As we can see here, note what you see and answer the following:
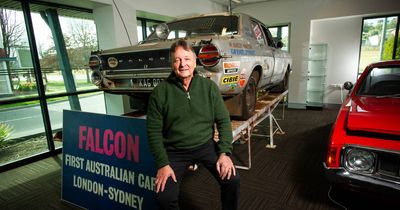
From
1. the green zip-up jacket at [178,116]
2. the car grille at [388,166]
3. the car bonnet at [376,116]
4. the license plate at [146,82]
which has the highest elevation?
the license plate at [146,82]

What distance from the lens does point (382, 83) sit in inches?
101

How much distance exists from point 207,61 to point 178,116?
0.80 m

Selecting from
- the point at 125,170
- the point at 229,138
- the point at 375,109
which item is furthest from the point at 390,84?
the point at 125,170

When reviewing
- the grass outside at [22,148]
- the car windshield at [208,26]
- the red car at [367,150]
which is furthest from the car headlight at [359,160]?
the grass outside at [22,148]

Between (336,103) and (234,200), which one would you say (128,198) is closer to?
(234,200)

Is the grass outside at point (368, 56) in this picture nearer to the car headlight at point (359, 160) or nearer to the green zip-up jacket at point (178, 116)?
the car headlight at point (359, 160)

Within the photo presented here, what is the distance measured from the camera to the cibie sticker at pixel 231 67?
2.05m

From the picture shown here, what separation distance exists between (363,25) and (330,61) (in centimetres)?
123

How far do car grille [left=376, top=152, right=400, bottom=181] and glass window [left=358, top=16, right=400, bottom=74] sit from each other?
19.6 feet

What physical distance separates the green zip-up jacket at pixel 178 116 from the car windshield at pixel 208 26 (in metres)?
1.36

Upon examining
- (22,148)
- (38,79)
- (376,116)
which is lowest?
(22,148)

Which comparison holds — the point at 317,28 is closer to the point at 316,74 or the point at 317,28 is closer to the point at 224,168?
the point at 316,74

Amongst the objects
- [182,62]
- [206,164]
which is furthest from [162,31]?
[206,164]

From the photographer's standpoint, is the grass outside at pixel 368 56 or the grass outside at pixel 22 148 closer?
the grass outside at pixel 22 148
